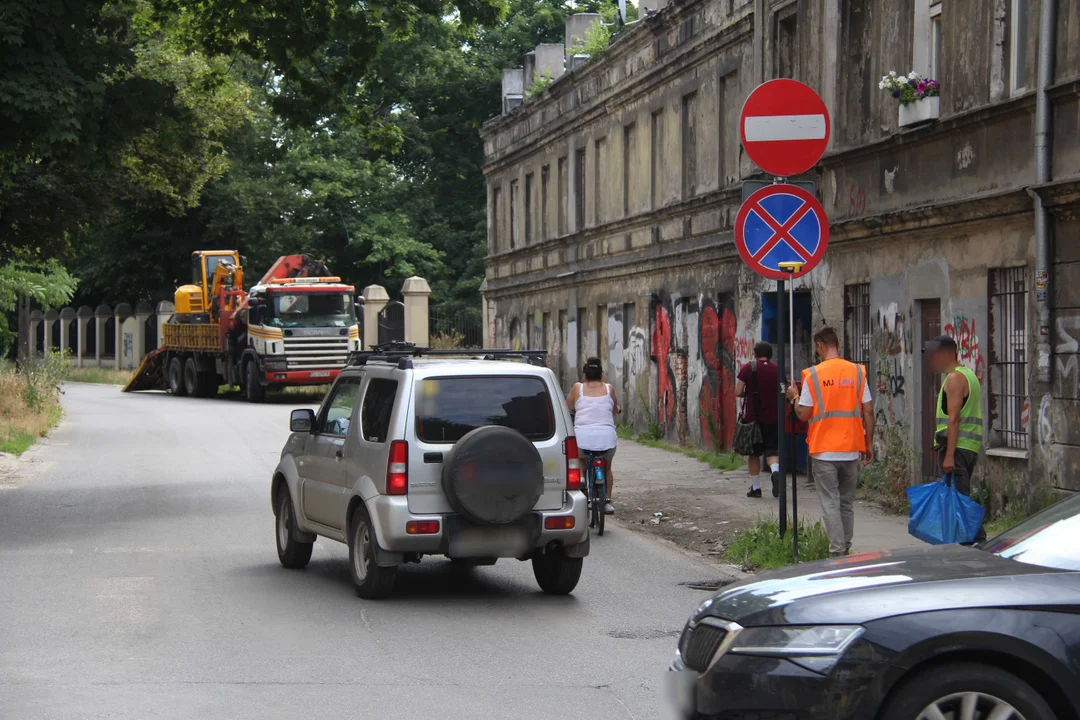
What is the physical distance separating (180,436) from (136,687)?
21485 mm

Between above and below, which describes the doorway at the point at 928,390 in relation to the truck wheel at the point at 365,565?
above

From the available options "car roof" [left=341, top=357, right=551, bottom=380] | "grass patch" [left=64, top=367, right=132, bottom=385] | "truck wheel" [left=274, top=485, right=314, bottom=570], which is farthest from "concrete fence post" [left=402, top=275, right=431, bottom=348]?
"car roof" [left=341, top=357, right=551, bottom=380]

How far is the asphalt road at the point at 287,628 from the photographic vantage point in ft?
24.2

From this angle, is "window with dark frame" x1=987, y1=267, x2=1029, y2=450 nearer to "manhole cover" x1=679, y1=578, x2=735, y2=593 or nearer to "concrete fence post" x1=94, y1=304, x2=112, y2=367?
"manhole cover" x1=679, y1=578, x2=735, y2=593

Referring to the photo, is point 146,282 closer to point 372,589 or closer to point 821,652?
point 372,589

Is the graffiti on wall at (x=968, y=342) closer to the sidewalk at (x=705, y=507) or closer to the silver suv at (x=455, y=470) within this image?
the sidewalk at (x=705, y=507)

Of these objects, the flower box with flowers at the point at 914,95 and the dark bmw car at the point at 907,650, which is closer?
the dark bmw car at the point at 907,650

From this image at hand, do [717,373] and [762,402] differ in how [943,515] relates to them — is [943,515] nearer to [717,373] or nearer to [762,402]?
[762,402]

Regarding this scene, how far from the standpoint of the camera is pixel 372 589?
10.4 meters

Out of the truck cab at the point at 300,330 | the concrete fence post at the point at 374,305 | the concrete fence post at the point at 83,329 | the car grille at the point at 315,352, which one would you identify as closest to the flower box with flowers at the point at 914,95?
the car grille at the point at 315,352

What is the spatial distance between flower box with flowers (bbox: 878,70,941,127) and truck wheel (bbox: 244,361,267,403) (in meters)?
27.2

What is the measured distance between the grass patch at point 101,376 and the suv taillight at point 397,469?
5194 cm

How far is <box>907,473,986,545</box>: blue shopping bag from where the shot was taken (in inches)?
390

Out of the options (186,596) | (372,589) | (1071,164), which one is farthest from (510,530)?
(1071,164)
